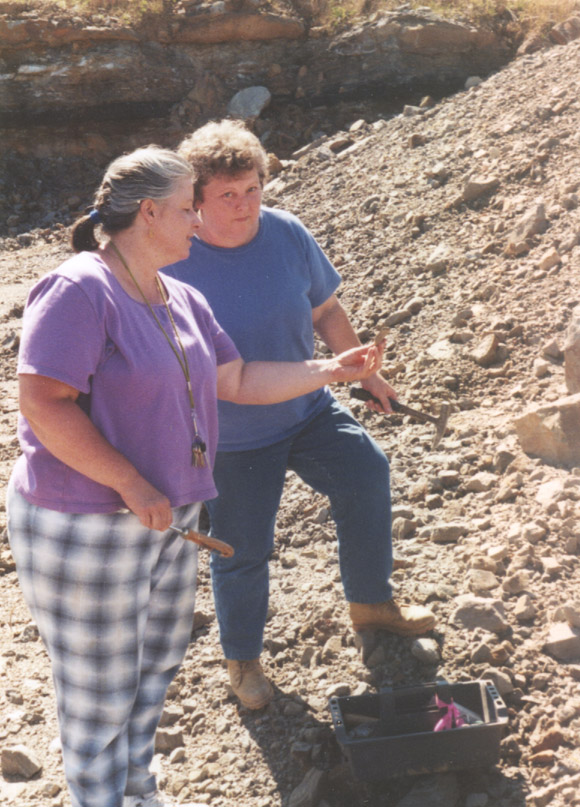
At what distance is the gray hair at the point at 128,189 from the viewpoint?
201 centimetres

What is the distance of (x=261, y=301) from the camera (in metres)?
2.73

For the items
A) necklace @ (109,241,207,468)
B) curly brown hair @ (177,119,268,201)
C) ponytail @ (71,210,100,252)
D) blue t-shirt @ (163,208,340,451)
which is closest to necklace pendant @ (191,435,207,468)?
necklace @ (109,241,207,468)

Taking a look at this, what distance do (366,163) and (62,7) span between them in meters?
5.44

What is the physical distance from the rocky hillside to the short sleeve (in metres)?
1.56

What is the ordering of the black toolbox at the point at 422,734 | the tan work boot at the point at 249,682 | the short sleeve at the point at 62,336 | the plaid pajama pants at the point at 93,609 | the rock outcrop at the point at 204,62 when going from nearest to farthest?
the short sleeve at the point at 62,336 → the plaid pajama pants at the point at 93,609 → the black toolbox at the point at 422,734 → the tan work boot at the point at 249,682 → the rock outcrop at the point at 204,62

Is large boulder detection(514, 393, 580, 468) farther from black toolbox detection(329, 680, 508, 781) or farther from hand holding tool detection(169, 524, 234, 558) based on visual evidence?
hand holding tool detection(169, 524, 234, 558)

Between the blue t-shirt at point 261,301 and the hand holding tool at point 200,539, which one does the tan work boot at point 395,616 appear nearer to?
the blue t-shirt at point 261,301

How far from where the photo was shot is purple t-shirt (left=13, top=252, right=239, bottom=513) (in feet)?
6.06

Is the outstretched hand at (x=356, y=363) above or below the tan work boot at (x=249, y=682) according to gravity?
above

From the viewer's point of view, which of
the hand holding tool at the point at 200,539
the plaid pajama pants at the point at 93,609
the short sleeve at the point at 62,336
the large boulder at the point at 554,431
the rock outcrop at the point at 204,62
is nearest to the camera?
the short sleeve at the point at 62,336

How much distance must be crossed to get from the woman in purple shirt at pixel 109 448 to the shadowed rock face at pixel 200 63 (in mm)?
9928

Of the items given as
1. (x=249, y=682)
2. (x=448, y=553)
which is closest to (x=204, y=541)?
(x=249, y=682)

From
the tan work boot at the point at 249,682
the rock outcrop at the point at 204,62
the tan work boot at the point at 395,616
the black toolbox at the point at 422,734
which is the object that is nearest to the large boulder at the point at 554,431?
the tan work boot at the point at 395,616

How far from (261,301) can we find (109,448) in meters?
0.95
